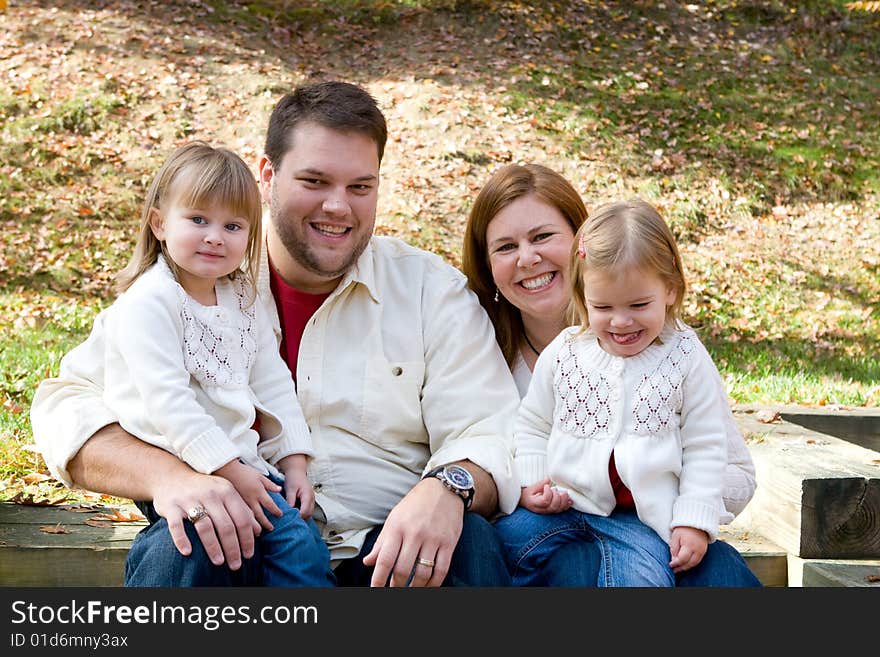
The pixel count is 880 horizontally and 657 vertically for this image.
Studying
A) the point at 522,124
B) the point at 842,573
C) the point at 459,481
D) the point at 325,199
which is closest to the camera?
the point at 459,481

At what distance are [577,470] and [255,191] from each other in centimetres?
119

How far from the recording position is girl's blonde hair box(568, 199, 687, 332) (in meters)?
2.77

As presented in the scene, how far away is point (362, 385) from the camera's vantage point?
3.27 metres

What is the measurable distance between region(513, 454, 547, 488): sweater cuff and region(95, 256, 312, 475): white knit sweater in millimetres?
619

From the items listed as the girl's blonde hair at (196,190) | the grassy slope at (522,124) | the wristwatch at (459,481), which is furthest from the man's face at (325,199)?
the grassy slope at (522,124)

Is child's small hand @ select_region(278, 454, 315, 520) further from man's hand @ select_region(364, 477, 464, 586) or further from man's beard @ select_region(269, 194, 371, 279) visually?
man's beard @ select_region(269, 194, 371, 279)

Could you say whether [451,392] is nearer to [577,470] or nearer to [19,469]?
[577,470]

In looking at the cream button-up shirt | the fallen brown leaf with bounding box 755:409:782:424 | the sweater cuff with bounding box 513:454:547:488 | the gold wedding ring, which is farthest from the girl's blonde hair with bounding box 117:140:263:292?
the fallen brown leaf with bounding box 755:409:782:424

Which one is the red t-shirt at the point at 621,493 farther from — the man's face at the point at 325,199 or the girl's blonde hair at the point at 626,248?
the man's face at the point at 325,199

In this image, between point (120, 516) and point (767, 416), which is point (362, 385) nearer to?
point (120, 516)

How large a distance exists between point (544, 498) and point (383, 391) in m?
0.64

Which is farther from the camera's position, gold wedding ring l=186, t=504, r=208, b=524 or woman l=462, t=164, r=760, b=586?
woman l=462, t=164, r=760, b=586

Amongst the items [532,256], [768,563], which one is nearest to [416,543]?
[532,256]

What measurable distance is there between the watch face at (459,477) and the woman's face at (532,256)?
675mm
